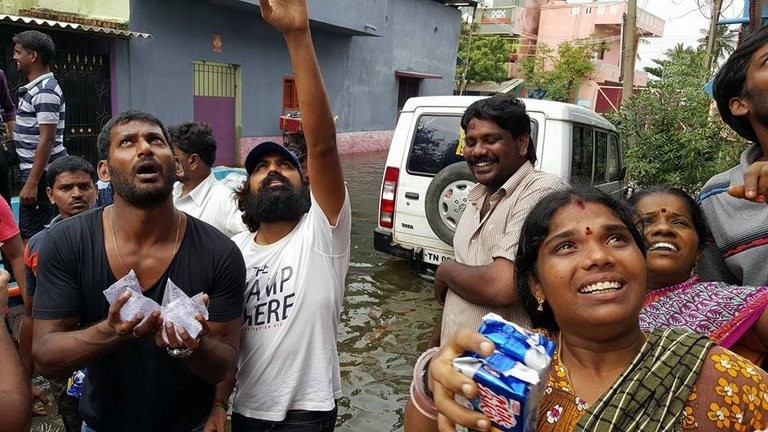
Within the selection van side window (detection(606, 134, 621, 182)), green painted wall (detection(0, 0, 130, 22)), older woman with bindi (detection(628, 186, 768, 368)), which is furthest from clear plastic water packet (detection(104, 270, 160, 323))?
green painted wall (detection(0, 0, 130, 22))

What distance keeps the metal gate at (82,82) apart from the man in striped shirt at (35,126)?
233 inches

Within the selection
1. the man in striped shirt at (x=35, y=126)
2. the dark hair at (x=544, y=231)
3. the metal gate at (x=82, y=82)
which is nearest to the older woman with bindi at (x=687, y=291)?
the dark hair at (x=544, y=231)

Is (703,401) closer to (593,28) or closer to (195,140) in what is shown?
(195,140)

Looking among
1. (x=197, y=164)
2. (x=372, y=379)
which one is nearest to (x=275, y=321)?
(x=197, y=164)

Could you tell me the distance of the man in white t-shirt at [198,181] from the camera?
343cm

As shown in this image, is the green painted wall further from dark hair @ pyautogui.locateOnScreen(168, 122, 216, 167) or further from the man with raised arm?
the man with raised arm

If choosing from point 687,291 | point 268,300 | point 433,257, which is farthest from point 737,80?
point 433,257

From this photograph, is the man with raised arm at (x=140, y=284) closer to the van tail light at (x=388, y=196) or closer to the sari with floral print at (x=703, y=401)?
the sari with floral print at (x=703, y=401)

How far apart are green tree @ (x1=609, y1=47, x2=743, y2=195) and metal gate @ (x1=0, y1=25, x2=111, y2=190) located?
950 cm

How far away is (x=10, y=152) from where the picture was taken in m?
4.45

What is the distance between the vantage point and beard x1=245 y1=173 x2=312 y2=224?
7.50ft

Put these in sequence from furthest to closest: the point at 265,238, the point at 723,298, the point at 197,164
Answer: the point at 197,164 < the point at 265,238 < the point at 723,298

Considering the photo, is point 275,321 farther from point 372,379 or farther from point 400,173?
point 400,173

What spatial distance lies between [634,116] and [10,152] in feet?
24.0
